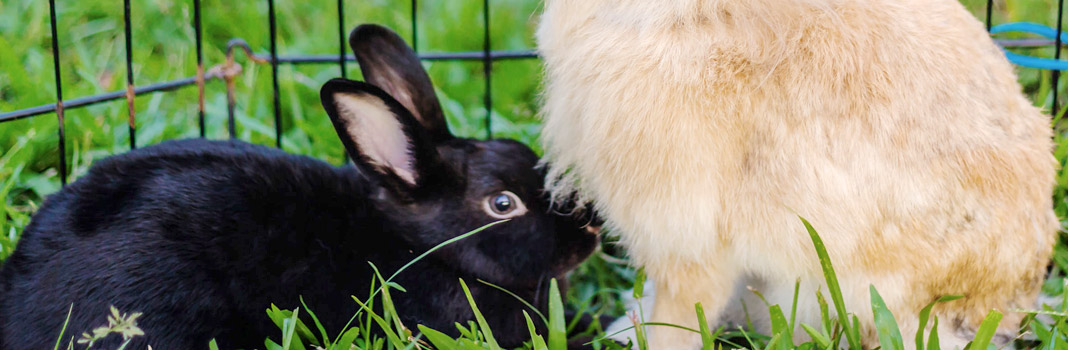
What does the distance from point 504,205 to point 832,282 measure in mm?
743

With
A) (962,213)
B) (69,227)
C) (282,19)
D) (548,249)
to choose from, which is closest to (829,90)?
(962,213)

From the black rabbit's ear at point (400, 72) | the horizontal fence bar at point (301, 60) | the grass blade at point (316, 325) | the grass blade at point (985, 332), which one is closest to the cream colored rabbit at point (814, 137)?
the grass blade at point (985, 332)

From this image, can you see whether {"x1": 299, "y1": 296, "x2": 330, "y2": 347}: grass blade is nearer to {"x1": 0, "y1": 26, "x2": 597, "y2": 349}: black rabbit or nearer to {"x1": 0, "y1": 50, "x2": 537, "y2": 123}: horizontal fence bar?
{"x1": 0, "y1": 26, "x2": 597, "y2": 349}: black rabbit

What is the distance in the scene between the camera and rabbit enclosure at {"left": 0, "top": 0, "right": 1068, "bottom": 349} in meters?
2.44

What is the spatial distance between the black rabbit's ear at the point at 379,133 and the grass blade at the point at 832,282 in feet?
2.67

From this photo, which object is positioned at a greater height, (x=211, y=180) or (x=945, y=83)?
(x=945, y=83)

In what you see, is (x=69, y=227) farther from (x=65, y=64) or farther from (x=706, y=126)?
(x=65, y=64)

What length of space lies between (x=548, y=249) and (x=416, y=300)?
31 centimetres

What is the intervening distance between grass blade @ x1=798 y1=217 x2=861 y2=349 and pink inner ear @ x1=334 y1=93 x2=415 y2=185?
0.85 m

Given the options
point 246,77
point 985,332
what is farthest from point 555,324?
point 246,77

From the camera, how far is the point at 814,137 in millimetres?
1633

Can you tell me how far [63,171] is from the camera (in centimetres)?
228

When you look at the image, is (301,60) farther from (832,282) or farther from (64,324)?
(832,282)

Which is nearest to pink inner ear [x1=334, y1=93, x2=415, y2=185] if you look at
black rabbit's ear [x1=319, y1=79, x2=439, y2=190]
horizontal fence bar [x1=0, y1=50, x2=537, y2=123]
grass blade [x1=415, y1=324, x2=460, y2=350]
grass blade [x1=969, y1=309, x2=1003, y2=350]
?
black rabbit's ear [x1=319, y1=79, x2=439, y2=190]
